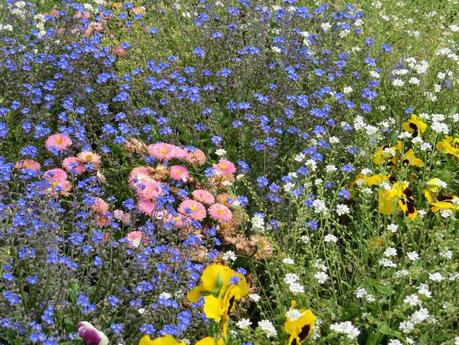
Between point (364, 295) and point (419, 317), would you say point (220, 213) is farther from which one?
point (419, 317)

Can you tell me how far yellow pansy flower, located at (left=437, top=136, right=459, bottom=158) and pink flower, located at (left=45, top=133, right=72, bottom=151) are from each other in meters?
1.72

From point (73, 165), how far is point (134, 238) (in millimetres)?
575

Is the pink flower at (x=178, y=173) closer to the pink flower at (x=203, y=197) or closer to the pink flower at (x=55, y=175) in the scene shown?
the pink flower at (x=203, y=197)

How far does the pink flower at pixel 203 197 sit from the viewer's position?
3209 mm

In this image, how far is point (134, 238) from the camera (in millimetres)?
2887

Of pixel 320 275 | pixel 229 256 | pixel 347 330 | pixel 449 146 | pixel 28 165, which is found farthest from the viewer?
pixel 449 146

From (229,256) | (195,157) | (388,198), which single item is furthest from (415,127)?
(229,256)

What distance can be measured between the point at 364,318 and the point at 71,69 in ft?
6.78

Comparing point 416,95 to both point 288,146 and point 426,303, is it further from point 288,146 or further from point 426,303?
point 426,303

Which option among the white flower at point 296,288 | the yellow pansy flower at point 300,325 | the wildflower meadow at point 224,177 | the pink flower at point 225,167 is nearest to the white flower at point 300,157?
the wildflower meadow at point 224,177

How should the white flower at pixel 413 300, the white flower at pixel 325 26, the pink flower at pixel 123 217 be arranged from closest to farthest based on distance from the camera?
1. the white flower at pixel 413 300
2. the pink flower at pixel 123 217
3. the white flower at pixel 325 26

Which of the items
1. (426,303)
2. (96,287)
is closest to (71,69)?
(96,287)

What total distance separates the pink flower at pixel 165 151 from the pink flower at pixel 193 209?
0.97 feet

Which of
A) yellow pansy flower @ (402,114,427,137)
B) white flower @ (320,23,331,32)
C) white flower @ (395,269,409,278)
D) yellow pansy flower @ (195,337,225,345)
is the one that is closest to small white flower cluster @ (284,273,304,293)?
white flower @ (395,269,409,278)
